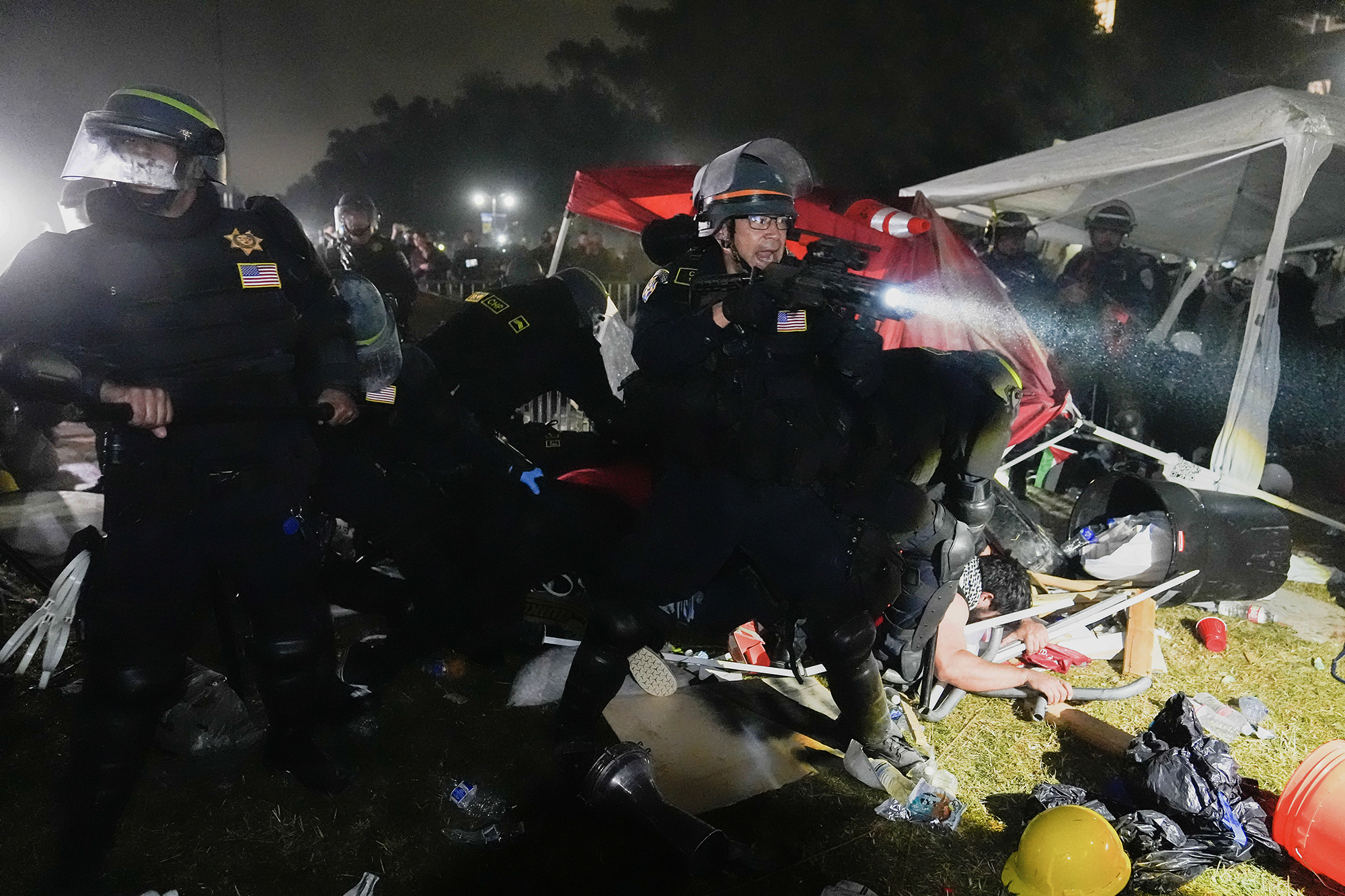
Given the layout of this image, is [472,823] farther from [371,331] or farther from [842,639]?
[371,331]

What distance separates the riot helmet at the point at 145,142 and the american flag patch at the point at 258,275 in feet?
0.99

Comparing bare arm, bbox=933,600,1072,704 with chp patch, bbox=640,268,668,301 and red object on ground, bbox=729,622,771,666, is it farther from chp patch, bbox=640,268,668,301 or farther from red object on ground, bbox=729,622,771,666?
chp patch, bbox=640,268,668,301

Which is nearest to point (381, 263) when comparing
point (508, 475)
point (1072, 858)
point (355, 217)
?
point (355, 217)

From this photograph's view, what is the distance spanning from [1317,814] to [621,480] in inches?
126

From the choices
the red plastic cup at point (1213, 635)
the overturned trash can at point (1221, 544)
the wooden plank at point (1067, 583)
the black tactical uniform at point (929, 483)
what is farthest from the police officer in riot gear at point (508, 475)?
the red plastic cup at point (1213, 635)

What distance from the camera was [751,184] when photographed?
9.24ft

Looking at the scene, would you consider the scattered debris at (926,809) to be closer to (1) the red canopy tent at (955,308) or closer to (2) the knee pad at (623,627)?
(2) the knee pad at (623,627)

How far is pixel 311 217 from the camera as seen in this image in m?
57.7

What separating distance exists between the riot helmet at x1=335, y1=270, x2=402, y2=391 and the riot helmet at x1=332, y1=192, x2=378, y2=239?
4.05 meters

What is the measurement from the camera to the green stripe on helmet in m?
2.44

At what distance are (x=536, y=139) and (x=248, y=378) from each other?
46.7m

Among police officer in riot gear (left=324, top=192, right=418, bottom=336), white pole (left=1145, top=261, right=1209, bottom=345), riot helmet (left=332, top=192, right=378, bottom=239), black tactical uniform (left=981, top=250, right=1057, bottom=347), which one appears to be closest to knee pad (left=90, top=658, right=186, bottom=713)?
police officer in riot gear (left=324, top=192, right=418, bottom=336)

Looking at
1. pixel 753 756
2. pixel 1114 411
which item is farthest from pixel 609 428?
pixel 1114 411

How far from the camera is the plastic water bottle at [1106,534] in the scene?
4.76 meters
